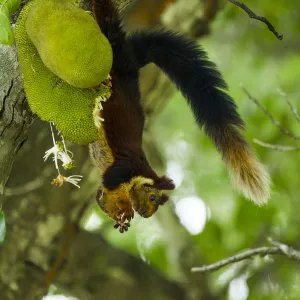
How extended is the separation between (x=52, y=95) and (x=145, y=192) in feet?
1.21

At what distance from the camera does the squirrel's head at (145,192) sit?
65.8 inches

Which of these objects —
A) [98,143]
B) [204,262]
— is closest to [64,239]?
[204,262]

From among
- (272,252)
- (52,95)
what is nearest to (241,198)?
(272,252)

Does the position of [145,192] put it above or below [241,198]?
above

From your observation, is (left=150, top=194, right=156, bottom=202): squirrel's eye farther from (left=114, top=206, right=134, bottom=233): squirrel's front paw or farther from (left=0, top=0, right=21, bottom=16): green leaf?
(left=0, top=0, right=21, bottom=16): green leaf

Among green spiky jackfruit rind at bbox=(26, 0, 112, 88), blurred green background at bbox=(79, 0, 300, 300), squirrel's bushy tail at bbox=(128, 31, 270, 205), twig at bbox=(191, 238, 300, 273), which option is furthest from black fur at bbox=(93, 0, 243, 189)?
blurred green background at bbox=(79, 0, 300, 300)

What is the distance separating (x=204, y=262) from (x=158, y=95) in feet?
2.91

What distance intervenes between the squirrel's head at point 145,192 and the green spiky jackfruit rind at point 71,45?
0.36 m

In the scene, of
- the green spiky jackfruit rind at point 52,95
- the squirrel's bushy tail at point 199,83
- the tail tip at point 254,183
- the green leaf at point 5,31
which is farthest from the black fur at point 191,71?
the green leaf at point 5,31

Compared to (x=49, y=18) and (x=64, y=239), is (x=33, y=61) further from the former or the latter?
(x=64, y=239)

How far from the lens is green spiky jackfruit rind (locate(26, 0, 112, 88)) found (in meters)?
1.35

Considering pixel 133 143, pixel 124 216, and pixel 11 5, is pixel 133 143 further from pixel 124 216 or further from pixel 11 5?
pixel 11 5

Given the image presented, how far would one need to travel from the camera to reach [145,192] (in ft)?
5.49

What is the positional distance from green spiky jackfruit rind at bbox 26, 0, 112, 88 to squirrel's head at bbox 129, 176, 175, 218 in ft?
1.17
